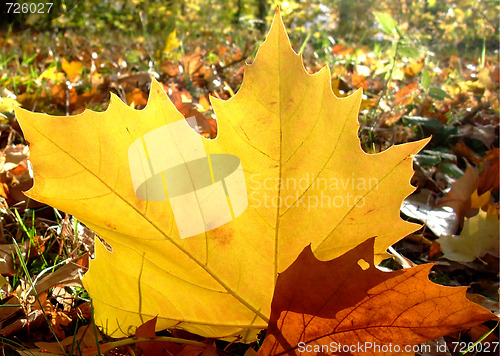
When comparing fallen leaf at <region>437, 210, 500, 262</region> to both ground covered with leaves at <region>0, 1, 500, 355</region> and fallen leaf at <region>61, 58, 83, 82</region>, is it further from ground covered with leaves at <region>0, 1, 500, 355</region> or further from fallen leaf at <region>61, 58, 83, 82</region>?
fallen leaf at <region>61, 58, 83, 82</region>

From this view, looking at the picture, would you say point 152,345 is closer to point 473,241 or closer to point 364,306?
point 364,306

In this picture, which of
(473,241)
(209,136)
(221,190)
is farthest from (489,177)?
(221,190)

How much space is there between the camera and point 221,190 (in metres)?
0.56

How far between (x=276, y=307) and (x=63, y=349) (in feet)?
1.11

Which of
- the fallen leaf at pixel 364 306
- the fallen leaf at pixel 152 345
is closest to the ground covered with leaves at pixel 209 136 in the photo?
the fallen leaf at pixel 152 345

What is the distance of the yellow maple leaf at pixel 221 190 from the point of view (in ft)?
1.70

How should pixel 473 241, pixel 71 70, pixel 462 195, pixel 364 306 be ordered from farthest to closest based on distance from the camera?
pixel 71 70 → pixel 462 195 → pixel 473 241 → pixel 364 306

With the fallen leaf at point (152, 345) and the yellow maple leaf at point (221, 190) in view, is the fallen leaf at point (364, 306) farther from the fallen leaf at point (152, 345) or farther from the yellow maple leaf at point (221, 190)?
the fallen leaf at point (152, 345)

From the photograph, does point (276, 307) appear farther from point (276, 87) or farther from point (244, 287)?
point (276, 87)

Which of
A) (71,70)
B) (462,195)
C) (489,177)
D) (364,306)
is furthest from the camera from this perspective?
(71,70)

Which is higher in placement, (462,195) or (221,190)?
(221,190)

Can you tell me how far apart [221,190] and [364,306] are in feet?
0.79

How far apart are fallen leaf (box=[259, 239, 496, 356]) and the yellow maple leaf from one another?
63 mm

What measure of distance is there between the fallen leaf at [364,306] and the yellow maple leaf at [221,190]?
0.21ft
